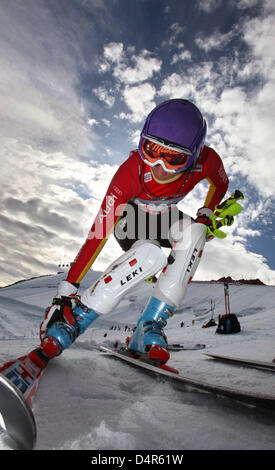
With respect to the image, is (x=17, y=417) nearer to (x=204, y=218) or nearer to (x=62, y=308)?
(x=62, y=308)

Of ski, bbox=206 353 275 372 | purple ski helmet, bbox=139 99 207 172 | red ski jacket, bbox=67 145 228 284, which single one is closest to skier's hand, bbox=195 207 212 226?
red ski jacket, bbox=67 145 228 284

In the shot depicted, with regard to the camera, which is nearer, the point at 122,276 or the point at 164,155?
the point at 122,276

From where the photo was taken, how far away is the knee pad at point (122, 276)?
5.92ft

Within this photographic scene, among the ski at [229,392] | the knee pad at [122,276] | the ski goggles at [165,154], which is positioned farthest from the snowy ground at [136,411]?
the ski goggles at [165,154]

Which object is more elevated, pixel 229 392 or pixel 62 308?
pixel 62 308

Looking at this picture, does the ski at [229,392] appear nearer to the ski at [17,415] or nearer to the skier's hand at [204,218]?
Answer: the ski at [17,415]

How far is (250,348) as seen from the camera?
9.05ft

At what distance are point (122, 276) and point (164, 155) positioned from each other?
1.02 m

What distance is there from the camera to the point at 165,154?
6.62ft

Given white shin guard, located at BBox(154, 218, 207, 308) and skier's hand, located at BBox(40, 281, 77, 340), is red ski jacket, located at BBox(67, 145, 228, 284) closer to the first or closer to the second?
skier's hand, located at BBox(40, 281, 77, 340)

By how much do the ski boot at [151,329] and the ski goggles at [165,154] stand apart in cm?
110

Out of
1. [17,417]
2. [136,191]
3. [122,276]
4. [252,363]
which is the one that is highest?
[136,191]

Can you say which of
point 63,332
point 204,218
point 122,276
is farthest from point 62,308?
point 204,218

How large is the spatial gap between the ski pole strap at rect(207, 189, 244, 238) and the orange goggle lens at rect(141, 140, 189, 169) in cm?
53
